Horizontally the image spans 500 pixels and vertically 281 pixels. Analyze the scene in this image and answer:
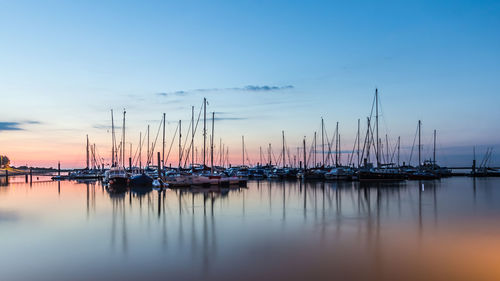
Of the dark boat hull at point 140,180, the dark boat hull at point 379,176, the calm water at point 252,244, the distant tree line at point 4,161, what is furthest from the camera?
the distant tree line at point 4,161

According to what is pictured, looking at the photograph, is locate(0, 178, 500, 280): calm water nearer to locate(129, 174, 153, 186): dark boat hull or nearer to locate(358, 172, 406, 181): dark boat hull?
locate(129, 174, 153, 186): dark boat hull

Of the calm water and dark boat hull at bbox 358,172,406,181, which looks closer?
the calm water

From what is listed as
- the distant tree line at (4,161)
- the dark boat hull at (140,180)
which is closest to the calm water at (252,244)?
the dark boat hull at (140,180)

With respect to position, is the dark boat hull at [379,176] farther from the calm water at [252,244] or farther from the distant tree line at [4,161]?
the distant tree line at [4,161]

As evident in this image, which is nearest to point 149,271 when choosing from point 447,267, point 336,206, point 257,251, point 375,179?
point 257,251

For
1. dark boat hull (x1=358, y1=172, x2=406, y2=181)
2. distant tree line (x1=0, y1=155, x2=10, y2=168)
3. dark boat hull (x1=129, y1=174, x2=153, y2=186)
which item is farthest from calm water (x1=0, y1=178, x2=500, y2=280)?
distant tree line (x1=0, y1=155, x2=10, y2=168)

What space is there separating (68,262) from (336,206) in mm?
18152

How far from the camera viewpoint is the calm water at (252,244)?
34.8ft

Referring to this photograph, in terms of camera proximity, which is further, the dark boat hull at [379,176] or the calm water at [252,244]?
the dark boat hull at [379,176]

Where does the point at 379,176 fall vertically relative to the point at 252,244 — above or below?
below

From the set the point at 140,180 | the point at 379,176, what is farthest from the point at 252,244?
the point at 379,176

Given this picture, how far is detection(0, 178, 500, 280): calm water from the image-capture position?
1059cm

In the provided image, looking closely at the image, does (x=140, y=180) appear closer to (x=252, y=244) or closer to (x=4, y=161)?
(x=252, y=244)

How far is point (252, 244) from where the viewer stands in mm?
14086
